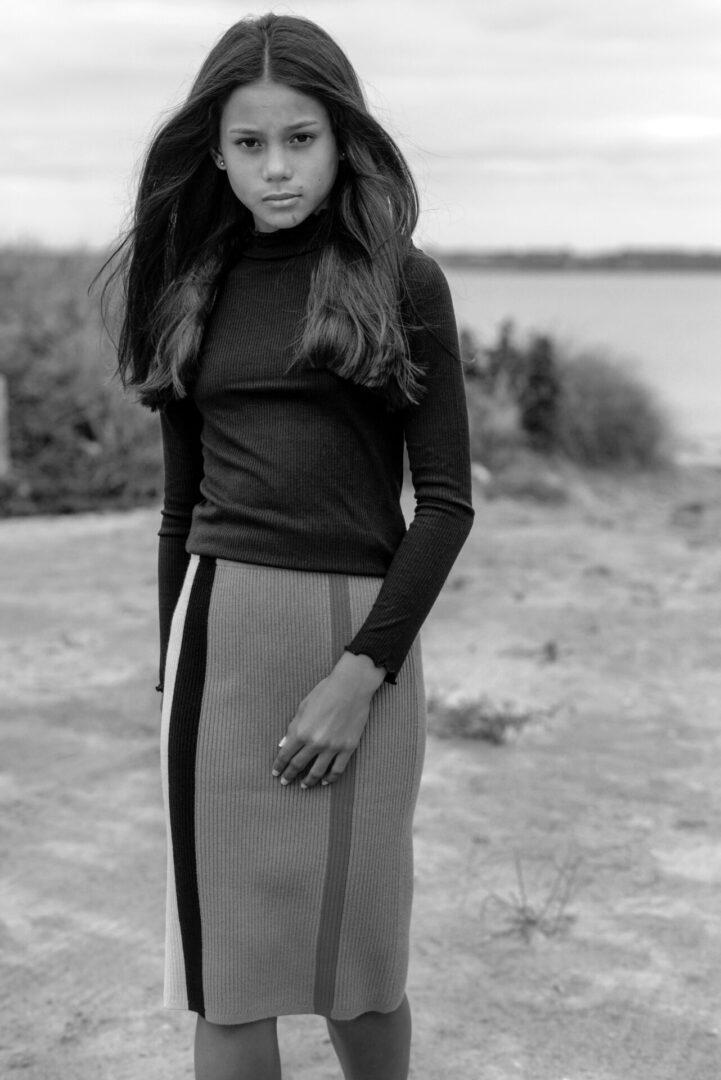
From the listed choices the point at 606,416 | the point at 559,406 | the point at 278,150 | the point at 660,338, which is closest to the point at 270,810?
the point at 278,150

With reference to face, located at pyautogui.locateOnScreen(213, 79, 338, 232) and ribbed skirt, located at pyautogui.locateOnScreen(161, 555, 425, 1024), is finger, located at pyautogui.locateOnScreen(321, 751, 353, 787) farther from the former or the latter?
face, located at pyautogui.locateOnScreen(213, 79, 338, 232)

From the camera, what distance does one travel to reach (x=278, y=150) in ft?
6.73

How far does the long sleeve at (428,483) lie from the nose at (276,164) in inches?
9.5

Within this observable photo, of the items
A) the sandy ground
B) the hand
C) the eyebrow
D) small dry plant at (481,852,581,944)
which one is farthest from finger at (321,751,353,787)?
small dry plant at (481,852,581,944)

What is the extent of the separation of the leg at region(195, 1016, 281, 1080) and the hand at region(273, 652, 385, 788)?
1.36 ft

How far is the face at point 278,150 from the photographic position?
6.73 feet

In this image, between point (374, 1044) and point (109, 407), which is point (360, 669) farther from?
point (109, 407)

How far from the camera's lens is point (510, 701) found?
5195mm

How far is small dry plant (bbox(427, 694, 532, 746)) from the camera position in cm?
484

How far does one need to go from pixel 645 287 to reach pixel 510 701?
149152 mm

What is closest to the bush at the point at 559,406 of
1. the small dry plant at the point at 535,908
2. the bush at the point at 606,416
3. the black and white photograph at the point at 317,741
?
the bush at the point at 606,416

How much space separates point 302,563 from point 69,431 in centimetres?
814

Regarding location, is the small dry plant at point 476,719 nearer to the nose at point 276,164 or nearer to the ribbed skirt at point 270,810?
the ribbed skirt at point 270,810

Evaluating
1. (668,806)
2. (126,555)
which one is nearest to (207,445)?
(668,806)
